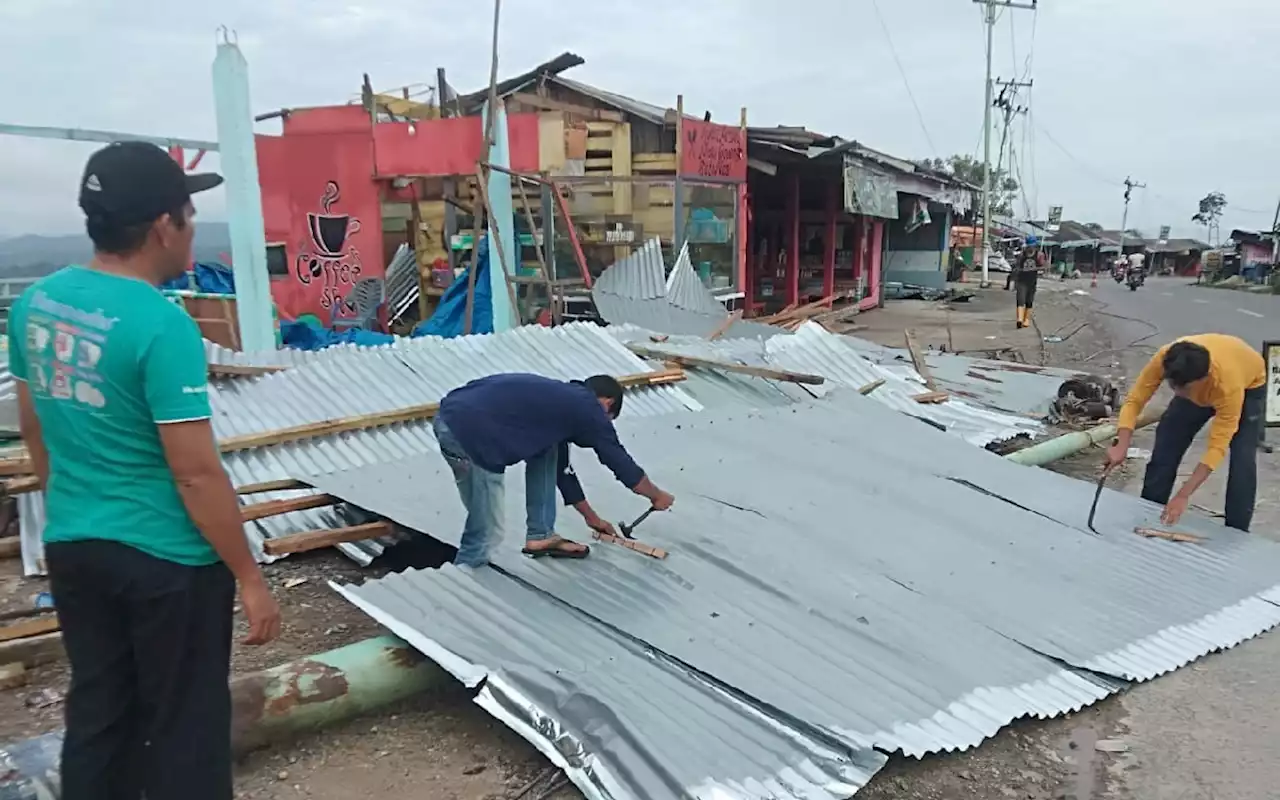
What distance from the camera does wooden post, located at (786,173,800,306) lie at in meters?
17.9

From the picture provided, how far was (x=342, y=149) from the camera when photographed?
11922mm

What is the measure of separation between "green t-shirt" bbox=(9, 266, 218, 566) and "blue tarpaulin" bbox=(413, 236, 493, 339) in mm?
9221

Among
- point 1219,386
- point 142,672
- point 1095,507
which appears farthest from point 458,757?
point 1219,386

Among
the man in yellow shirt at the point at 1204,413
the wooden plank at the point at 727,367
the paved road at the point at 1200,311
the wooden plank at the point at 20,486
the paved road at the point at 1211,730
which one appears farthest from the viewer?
the paved road at the point at 1200,311

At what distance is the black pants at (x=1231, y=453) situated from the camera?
518 cm

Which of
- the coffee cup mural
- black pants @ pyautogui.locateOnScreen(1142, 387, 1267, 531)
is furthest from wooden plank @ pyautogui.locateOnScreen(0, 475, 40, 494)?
the coffee cup mural

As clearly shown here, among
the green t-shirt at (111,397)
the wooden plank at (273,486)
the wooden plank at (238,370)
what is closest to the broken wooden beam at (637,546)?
the wooden plank at (273,486)

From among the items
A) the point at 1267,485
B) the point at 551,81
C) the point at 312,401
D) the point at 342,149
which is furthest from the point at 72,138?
the point at 1267,485

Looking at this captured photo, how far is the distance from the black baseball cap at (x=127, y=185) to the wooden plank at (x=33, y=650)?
93.3 inches

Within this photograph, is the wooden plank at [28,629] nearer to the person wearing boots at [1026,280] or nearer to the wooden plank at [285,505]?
the wooden plank at [285,505]

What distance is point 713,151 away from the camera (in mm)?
13312

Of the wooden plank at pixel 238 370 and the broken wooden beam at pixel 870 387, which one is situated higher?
the wooden plank at pixel 238 370

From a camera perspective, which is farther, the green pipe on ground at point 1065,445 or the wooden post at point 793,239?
the wooden post at point 793,239

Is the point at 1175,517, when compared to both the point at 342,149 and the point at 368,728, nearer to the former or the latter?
the point at 368,728
